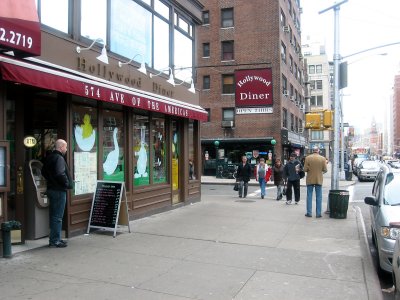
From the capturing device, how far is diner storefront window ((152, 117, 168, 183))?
39.1 feet

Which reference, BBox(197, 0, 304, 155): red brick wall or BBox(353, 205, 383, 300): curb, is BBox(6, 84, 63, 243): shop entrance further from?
BBox(197, 0, 304, 155): red brick wall

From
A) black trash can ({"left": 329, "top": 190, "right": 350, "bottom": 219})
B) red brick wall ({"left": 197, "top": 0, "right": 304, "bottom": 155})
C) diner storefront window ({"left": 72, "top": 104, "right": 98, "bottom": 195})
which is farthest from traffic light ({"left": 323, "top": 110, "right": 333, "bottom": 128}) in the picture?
red brick wall ({"left": 197, "top": 0, "right": 304, "bottom": 155})

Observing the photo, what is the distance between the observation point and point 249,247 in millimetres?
7707

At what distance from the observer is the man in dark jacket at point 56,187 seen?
7059mm

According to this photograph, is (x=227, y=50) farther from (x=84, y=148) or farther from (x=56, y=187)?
(x=56, y=187)

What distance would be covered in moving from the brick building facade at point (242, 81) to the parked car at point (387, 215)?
2397 centimetres

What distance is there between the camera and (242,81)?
3144 centimetres

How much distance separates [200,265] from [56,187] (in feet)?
8.98

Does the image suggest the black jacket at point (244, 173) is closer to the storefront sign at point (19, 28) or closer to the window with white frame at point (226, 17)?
the storefront sign at point (19, 28)

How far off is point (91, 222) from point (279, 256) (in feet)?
12.2

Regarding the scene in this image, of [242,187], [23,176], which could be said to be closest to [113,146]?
[23,176]

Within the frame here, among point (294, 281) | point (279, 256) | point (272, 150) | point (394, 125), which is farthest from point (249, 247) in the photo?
point (394, 125)

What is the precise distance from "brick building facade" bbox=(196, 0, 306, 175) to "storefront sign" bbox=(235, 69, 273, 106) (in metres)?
0.07

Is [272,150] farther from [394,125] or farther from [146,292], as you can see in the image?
[394,125]
